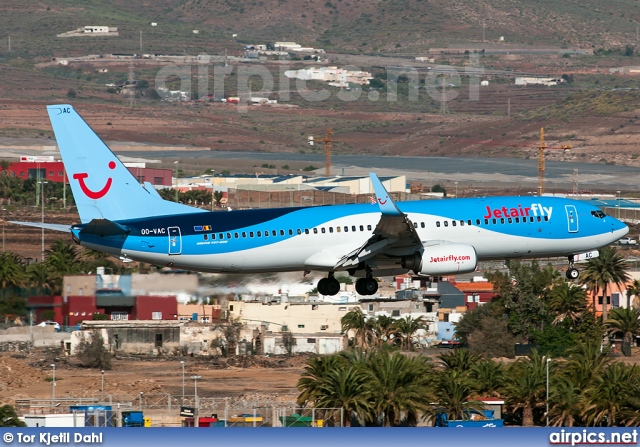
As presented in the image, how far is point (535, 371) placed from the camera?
236ft

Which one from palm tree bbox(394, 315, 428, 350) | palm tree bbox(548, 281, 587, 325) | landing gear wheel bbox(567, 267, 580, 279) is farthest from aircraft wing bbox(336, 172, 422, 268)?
palm tree bbox(548, 281, 587, 325)

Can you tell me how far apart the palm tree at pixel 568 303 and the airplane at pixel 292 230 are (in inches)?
1639

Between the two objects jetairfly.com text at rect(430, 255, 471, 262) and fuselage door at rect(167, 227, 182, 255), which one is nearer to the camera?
fuselage door at rect(167, 227, 182, 255)

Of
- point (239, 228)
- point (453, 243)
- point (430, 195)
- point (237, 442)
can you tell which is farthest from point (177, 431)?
point (430, 195)

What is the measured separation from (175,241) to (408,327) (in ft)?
148

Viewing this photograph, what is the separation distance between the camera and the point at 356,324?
9738 centimetres

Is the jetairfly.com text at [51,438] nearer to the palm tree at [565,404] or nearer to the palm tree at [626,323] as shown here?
the palm tree at [565,404]

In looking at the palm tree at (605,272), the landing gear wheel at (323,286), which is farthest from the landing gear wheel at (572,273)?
the palm tree at (605,272)

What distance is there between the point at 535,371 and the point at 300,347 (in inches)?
1106

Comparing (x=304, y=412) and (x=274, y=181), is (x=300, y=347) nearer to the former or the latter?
(x=304, y=412)

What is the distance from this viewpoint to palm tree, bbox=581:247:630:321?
105 meters

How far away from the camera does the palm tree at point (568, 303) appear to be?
10362 cm

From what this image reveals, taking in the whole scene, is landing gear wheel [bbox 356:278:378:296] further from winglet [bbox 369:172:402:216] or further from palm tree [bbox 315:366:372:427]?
palm tree [bbox 315:366:372:427]

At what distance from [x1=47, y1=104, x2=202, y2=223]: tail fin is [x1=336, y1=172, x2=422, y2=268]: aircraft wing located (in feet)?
30.1
